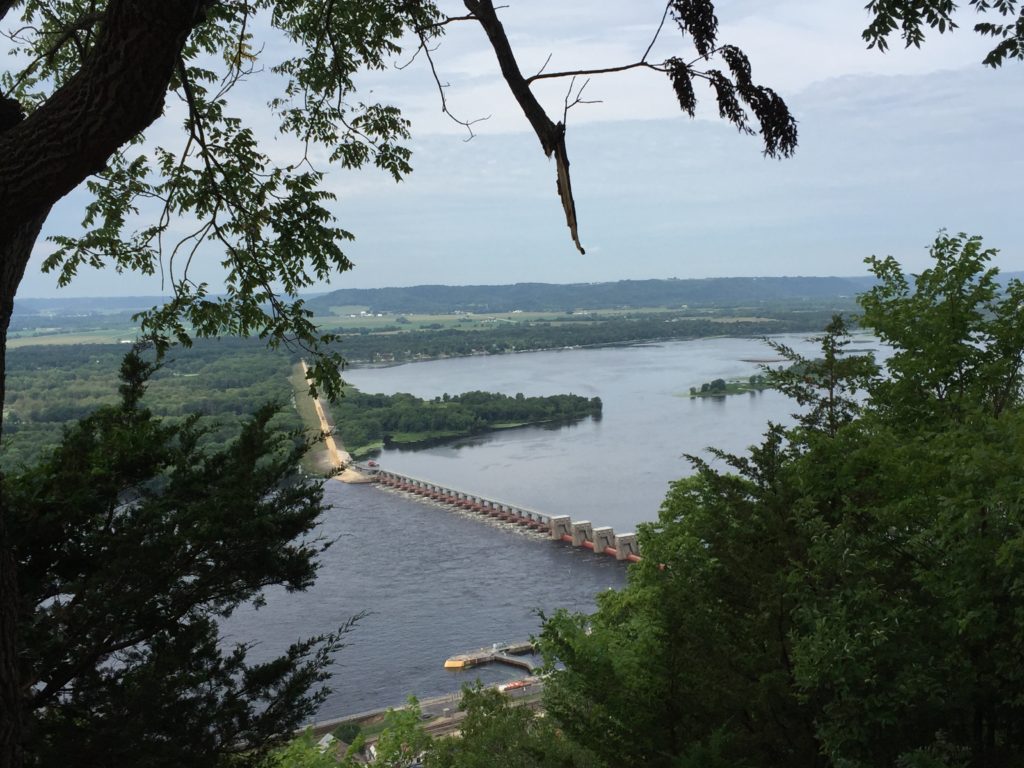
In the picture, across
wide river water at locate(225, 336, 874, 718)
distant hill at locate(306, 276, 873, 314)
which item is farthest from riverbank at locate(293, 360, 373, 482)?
distant hill at locate(306, 276, 873, 314)

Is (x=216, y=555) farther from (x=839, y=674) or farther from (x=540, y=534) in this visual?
(x=540, y=534)

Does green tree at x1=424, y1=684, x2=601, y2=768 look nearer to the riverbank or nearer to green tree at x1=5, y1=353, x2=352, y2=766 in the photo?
green tree at x1=5, y1=353, x2=352, y2=766

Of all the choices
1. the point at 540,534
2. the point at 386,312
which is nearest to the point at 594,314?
the point at 386,312

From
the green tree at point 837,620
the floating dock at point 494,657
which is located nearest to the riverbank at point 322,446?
the floating dock at point 494,657

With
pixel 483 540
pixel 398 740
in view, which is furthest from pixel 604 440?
pixel 398 740

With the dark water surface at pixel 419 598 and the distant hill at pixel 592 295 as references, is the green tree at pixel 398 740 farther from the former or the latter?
the distant hill at pixel 592 295

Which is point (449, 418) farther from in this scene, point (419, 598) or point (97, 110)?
point (97, 110)
